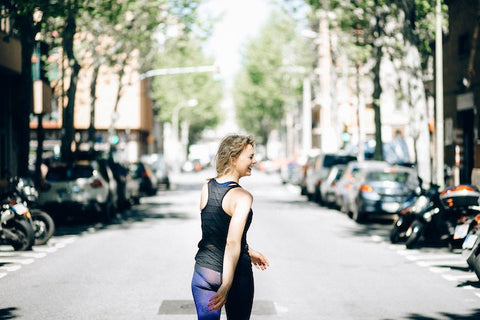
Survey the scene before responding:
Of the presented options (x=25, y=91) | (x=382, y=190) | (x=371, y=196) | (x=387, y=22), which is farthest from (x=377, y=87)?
(x=25, y=91)

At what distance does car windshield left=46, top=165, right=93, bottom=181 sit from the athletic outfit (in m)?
17.5

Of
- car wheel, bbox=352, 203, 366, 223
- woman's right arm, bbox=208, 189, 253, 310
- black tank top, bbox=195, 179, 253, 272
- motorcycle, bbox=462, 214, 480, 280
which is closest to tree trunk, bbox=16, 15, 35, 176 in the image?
car wheel, bbox=352, 203, 366, 223

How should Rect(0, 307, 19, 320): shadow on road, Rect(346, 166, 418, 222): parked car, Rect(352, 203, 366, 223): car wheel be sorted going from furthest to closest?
Rect(352, 203, 366, 223): car wheel < Rect(346, 166, 418, 222): parked car < Rect(0, 307, 19, 320): shadow on road

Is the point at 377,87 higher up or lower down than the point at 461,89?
higher up

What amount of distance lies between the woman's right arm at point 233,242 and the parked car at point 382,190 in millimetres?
16779

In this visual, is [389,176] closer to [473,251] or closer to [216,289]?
[473,251]

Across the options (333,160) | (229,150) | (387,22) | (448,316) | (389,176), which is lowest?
(448,316)

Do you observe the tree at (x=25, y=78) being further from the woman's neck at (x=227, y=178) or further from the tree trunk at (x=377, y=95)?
the woman's neck at (x=227, y=178)

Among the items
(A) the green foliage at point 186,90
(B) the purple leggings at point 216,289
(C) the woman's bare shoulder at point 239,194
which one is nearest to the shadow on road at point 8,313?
(B) the purple leggings at point 216,289

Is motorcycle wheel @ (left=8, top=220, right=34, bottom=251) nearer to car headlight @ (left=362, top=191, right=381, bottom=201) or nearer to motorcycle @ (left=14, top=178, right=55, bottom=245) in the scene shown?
motorcycle @ (left=14, top=178, right=55, bottom=245)

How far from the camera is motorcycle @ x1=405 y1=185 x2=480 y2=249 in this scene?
14.7m

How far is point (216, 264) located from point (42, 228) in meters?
11.6

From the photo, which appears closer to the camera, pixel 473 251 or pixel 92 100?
pixel 473 251

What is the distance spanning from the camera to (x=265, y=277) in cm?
1211
